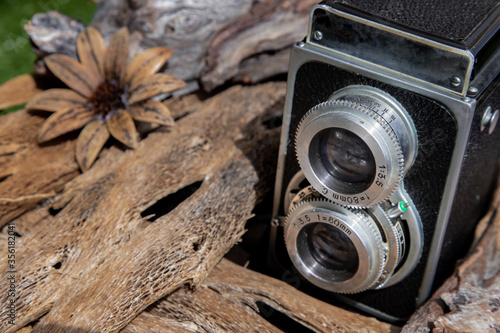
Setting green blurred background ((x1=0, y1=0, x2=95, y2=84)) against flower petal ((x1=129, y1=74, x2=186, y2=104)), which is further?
green blurred background ((x1=0, y1=0, x2=95, y2=84))

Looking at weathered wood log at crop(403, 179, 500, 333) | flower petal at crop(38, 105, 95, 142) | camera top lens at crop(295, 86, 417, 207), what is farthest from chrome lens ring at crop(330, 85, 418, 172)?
flower petal at crop(38, 105, 95, 142)

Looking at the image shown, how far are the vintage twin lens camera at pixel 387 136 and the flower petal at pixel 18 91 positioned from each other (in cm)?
58

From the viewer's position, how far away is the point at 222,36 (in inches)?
47.6

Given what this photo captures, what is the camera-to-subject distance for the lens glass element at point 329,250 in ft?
2.98

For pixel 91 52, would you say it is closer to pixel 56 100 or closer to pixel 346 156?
pixel 56 100

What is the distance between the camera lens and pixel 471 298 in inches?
34.3

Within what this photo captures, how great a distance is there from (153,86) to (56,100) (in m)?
0.18

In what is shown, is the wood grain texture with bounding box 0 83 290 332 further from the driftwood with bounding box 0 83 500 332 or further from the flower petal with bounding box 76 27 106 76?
the flower petal with bounding box 76 27 106 76

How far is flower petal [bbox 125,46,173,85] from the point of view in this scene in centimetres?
113

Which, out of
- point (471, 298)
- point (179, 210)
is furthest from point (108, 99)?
point (471, 298)

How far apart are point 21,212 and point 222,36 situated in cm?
50

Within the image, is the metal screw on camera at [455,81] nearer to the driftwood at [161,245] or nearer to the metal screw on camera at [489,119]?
the metal screw on camera at [489,119]

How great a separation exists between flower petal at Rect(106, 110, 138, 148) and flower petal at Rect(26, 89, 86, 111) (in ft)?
0.28

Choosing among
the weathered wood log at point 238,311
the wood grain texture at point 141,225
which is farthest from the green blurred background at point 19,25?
the weathered wood log at point 238,311
